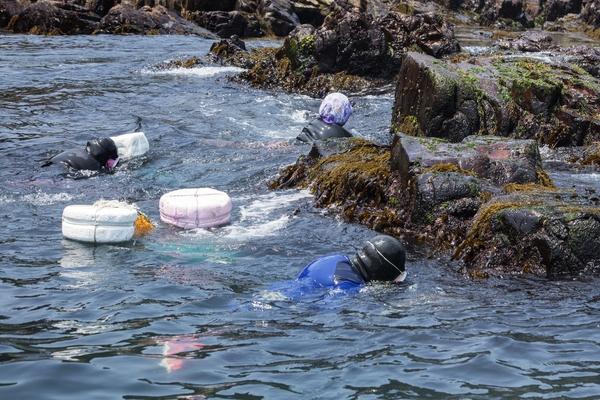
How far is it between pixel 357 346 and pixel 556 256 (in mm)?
2736

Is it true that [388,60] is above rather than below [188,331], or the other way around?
above

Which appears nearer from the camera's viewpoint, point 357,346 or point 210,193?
point 357,346

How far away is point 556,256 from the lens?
720 centimetres

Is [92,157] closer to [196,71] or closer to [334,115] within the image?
[334,115]

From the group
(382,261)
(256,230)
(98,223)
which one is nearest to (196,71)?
(256,230)

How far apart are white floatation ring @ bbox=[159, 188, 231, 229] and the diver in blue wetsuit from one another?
2.52 m

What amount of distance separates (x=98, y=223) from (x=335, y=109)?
506cm

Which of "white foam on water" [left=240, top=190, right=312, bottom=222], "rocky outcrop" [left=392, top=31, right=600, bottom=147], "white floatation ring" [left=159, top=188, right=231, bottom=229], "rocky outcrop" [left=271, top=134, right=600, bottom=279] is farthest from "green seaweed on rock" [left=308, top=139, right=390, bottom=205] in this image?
"rocky outcrop" [left=392, top=31, right=600, bottom=147]

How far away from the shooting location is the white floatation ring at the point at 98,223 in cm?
811

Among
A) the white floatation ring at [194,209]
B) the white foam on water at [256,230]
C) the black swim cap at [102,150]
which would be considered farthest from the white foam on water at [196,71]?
the white foam on water at [256,230]

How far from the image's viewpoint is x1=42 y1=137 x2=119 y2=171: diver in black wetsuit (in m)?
11.2

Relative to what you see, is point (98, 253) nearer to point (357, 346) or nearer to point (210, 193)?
point (210, 193)

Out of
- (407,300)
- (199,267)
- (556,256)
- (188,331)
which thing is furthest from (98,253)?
(556,256)

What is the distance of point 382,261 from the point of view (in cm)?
666
